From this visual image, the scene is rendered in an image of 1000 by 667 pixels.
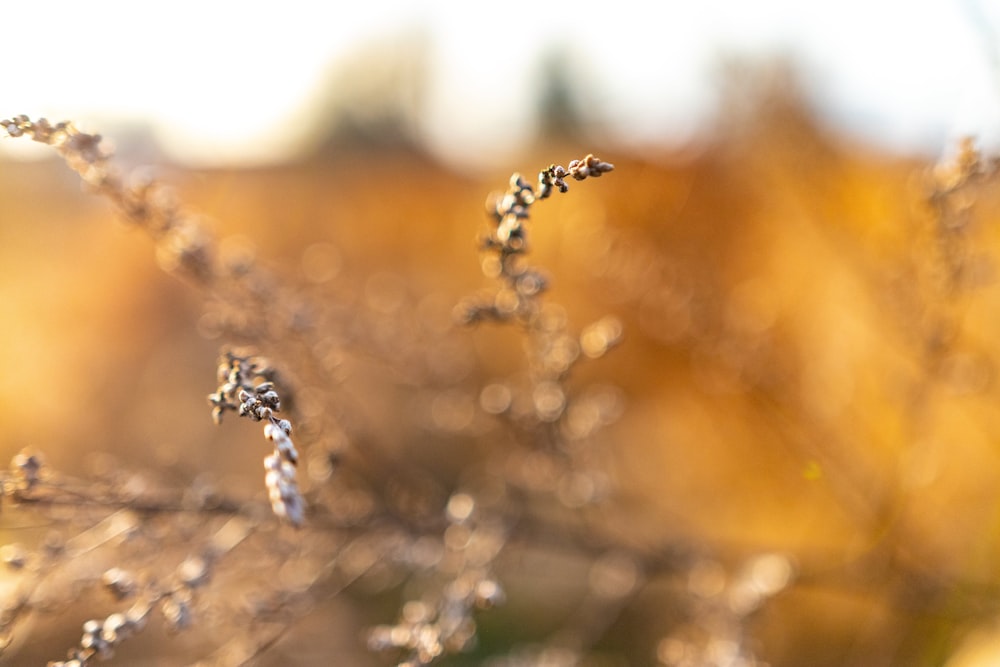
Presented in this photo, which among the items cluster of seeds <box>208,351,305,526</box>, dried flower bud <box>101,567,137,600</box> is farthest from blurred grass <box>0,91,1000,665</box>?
cluster of seeds <box>208,351,305,526</box>

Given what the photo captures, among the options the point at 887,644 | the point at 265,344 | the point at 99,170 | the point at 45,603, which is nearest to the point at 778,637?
the point at 887,644

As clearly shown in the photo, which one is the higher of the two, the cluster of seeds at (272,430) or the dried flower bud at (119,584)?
the cluster of seeds at (272,430)

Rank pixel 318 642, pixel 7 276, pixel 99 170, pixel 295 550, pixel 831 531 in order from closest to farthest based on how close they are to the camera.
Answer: pixel 99 170, pixel 295 550, pixel 318 642, pixel 831 531, pixel 7 276

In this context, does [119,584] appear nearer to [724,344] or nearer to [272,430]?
[272,430]

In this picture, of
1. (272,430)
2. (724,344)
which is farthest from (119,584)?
(724,344)

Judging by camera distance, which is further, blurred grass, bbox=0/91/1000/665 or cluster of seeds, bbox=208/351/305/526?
blurred grass, bbox=0/91/1000/665

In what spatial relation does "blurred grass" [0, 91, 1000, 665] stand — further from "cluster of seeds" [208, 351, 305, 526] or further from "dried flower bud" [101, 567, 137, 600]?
"cluster of seeds" [208, 351, 305, 526]

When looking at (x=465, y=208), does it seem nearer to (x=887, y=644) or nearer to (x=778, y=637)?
(x=778, y=637)

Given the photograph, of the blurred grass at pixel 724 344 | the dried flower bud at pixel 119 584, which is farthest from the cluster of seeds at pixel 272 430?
the blurred grass at pixel 724 344

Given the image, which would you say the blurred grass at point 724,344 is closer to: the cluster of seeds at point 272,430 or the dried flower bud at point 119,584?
the dried flower bud at point 119,584

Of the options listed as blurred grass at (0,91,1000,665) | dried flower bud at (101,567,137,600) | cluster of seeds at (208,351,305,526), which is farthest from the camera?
blurred grass at (0,91,1000,665)

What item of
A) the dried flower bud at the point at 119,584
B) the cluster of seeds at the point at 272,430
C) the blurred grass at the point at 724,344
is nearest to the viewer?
the cluster of seeds at the point at 272,430
